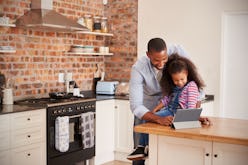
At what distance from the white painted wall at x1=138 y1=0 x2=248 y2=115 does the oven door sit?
1.75 meters

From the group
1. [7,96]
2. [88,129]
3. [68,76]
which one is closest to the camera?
[7,96]

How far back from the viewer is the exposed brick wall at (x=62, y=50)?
188 inches

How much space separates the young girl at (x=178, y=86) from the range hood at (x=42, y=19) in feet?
6.62

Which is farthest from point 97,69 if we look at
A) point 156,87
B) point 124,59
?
point 156,87

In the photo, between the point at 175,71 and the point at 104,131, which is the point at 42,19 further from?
the point at 175,71

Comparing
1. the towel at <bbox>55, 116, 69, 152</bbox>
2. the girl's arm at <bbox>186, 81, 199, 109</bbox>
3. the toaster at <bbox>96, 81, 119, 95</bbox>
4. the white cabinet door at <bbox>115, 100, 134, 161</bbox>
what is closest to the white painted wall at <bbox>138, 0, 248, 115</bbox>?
the toaster at <bbox>96, 81, 119, 95</bbox>

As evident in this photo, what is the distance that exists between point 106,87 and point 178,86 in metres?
2.95

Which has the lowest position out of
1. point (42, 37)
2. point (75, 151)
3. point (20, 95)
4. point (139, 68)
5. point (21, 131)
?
A: point (75, 151)

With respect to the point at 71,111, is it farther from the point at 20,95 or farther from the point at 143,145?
the point at 143,145

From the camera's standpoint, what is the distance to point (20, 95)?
16.0 ft

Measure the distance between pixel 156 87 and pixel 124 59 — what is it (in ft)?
9.50

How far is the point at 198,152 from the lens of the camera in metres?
2.65

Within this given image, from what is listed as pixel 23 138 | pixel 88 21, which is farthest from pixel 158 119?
pixel 88 21

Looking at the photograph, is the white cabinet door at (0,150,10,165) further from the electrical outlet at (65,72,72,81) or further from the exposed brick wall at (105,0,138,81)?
the exposed brick wall at (105,0,138,81)
